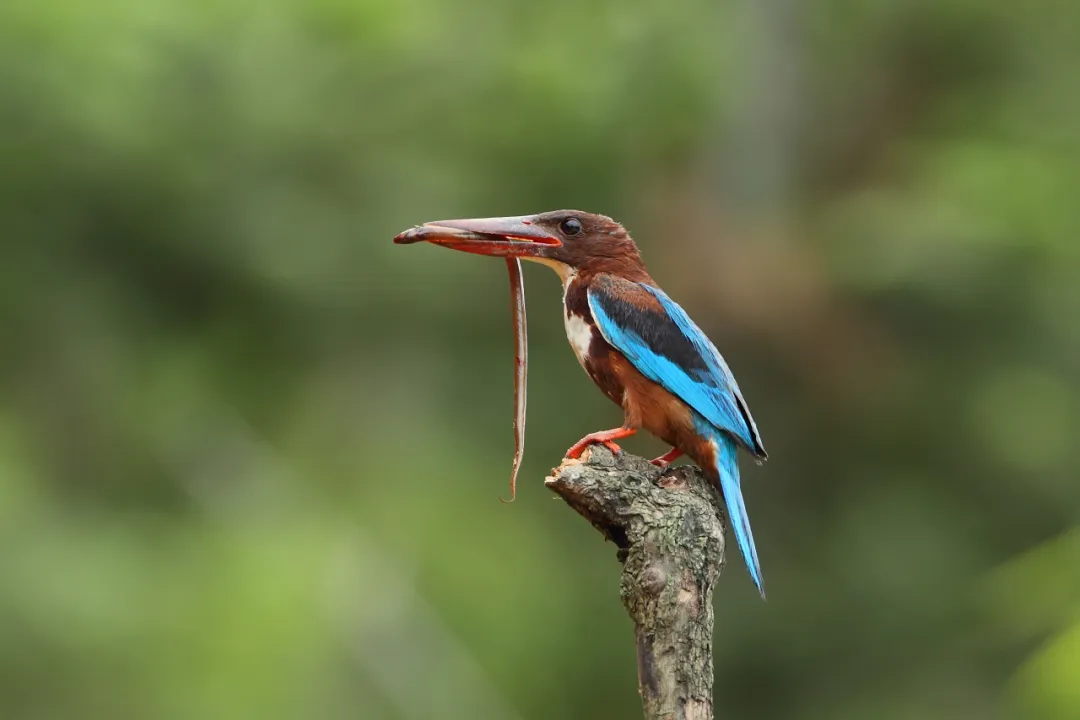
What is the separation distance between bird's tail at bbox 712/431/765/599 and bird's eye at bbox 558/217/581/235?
0.88m

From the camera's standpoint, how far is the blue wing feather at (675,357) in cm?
414

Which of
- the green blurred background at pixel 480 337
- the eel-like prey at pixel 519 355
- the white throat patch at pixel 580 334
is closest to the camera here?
the eel-like prey at pixel 519 355

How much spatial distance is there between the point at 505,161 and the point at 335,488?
2597 mm

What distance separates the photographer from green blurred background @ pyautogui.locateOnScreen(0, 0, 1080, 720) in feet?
23.7

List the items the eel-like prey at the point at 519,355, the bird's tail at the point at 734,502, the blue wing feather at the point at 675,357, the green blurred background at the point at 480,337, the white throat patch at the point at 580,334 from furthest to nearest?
1. the green blurred background at the point at 480,337
2. the white throat patch at the point at 580,334
3. the blue wing feather at the point at 675,357
4. the eel-like prey at the point at 519,355
5. the bird's tail at the point at 734,502

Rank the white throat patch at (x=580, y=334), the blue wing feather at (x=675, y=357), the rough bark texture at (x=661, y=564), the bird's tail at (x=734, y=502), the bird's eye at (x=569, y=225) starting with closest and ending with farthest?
the rough bark texture at (x=661, y=564), the bird's tail at (x=734, y=502), the blue wing feather at (x=675, y=357), the white throat patch at (x=580, y=334), the bird's eye at (x=569, y=225)

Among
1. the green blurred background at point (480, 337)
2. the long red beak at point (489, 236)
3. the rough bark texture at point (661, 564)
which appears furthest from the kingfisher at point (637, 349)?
the green blurred background at point (480, 337)

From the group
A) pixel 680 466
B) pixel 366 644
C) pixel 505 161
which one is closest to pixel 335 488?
pixel 366 644

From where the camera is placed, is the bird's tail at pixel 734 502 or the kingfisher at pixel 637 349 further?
the kingfisher at pixel 637 349

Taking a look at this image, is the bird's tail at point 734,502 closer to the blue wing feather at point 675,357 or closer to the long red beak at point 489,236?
the blue wing feather at point 675,357

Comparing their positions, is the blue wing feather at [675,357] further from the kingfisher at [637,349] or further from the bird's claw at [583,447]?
the bird's claw at [583,447]

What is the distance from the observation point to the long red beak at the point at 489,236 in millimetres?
4066

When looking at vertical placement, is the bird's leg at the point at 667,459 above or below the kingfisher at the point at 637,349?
below

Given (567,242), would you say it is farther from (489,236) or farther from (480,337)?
(480,337)
